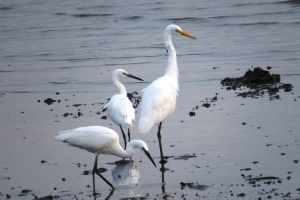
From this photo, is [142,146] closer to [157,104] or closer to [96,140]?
[96,140]

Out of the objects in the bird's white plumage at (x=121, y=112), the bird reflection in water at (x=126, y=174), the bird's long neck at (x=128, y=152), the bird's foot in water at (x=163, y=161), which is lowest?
the bird reflection in water at (x=126, y=174)

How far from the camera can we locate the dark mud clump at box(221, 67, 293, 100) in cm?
1157

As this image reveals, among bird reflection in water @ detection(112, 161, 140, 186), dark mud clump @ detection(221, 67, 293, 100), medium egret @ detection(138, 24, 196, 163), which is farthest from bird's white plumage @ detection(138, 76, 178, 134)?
dark mud clump @ detection(221, 67, 293, 100)

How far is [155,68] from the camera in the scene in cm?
1539

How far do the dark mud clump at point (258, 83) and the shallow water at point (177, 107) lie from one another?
0.27 m

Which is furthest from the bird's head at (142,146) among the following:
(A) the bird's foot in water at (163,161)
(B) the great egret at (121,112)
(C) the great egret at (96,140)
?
(B) the great egret at (121,112)

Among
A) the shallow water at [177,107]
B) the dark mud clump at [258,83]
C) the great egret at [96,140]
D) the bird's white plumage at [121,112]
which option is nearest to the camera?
the shallow water at [177,107]

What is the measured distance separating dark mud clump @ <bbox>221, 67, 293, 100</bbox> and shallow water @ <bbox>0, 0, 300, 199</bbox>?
0.90 feet

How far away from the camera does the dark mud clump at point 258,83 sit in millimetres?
11575

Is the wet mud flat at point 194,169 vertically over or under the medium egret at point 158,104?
under

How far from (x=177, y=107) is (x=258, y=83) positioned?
227cm

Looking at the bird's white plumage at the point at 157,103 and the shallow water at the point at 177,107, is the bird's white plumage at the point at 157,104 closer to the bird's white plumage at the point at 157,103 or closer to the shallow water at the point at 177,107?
the bird's white plumage at the point at 157,103

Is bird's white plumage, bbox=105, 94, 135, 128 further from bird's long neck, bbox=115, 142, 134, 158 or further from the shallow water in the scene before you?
bird's long neck, bbox=115, 142, 134, 158

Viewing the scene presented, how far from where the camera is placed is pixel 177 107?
11.1 metres
